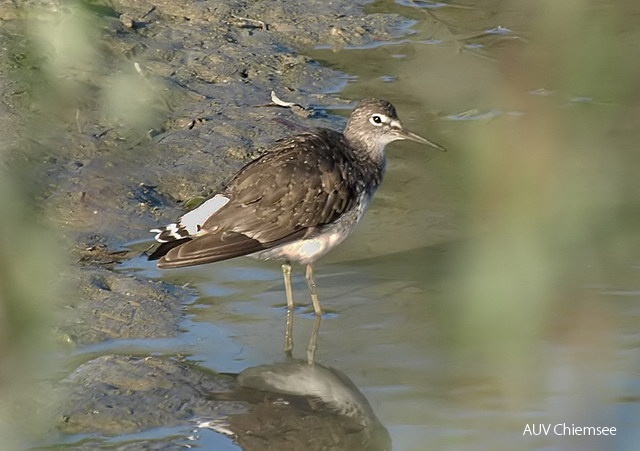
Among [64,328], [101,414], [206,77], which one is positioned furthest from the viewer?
[206,77]

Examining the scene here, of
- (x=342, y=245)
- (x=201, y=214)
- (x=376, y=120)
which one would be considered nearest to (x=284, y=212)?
(x=201, y=214)

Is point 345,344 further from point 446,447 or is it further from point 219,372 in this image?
point 446,447

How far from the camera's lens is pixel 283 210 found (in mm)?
7008

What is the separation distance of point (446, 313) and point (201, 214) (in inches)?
140

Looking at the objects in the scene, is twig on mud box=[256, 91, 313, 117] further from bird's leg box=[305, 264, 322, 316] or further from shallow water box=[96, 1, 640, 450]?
bird's leg box=[305, 264, 322, 316]

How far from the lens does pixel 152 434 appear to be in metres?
5.48

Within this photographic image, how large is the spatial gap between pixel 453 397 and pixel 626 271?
6.14 ft

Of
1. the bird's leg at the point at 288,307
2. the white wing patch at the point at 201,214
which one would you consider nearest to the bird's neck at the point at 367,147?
the bird's leg at the point at 288,307

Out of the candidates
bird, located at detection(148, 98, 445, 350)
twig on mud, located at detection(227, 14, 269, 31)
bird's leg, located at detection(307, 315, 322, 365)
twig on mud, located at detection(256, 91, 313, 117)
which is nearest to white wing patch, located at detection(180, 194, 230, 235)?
bird, located at detection(148, 98, 445, 350)

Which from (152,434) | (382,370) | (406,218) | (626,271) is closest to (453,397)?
(382,370)

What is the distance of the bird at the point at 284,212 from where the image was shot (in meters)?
6.71

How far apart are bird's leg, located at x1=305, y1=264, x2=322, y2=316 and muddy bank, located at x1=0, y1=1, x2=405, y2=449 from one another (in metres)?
0.73

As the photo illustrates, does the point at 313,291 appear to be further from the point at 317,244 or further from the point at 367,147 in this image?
the point at 367,147

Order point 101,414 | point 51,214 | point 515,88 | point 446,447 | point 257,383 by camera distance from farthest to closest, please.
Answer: point 51,214 → point 257,383 → point 101,414 → point 446,447 → point 515,88
